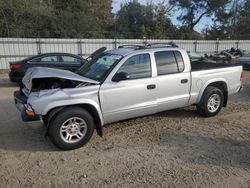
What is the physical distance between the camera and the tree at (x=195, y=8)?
4103 centimetres

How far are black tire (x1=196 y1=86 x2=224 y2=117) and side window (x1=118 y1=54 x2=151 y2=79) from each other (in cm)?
172

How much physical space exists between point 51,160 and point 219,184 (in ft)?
8.49

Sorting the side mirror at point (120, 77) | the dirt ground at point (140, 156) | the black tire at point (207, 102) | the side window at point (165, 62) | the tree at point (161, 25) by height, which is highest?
the tree at point (161, 25)

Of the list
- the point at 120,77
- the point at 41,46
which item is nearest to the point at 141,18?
the point at 41,46

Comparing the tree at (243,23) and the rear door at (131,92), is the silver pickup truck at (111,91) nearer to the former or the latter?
the rear door at (131,92)

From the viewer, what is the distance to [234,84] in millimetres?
6797

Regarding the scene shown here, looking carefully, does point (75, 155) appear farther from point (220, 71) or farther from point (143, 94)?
point (220, 71)

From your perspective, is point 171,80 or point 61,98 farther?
point 171,80

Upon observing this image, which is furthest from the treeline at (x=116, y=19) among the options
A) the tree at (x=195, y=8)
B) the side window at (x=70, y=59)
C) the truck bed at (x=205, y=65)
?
the truck bed at (x=205, y=65)

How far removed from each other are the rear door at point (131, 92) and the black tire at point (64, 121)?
37 centimetres

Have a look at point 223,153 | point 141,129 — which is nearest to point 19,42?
point 141,129

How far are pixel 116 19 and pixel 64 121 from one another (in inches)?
1285

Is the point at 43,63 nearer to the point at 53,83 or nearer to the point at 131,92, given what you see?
the point at 53,83

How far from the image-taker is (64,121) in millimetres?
4555
